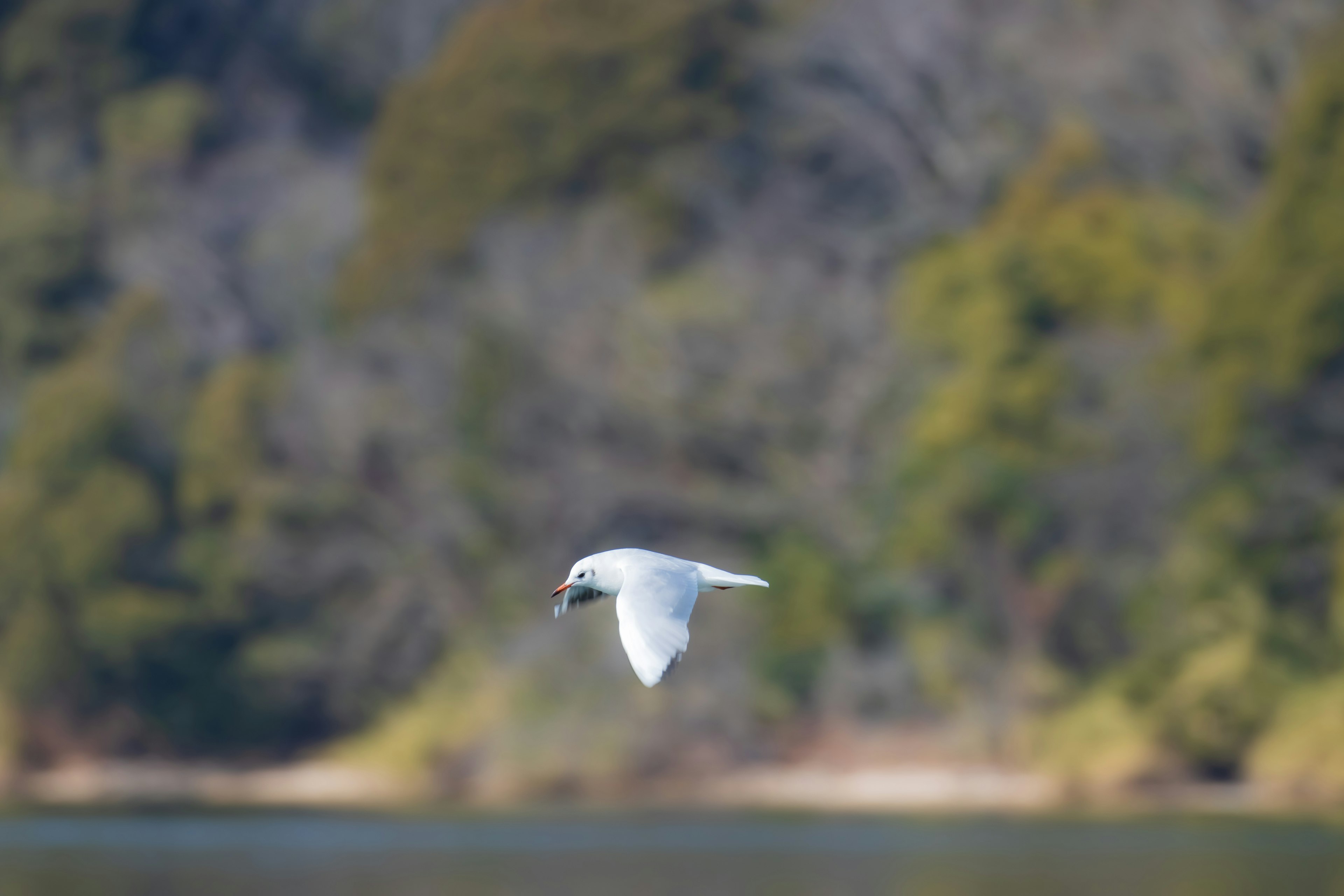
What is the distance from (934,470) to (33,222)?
1575 centimetres

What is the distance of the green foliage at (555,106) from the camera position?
30.2 m

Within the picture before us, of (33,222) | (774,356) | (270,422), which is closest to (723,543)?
(774,356)

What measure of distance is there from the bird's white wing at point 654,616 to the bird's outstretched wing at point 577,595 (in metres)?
0.48

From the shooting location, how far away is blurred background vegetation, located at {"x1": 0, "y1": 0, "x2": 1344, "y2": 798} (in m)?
24.4

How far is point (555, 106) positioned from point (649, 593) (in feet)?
73.0

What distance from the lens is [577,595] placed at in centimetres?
979

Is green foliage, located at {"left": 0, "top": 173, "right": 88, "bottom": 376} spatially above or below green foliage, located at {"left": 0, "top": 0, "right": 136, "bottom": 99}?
below

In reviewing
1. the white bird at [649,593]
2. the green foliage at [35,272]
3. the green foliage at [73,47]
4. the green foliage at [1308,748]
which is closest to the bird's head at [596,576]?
the white bird at [649,593]

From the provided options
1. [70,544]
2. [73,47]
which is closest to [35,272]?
[73,47]

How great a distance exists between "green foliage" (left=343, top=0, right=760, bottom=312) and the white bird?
67.7ft

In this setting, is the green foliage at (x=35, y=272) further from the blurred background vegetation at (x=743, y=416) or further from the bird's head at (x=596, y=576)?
the bird's head at (x=596, y=576)

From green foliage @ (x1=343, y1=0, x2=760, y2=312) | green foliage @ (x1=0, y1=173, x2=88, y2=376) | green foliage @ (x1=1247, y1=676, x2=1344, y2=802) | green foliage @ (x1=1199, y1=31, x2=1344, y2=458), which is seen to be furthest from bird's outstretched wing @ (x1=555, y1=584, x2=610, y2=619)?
green foliage @ (x1=0, y1=173, x2=88, y2=376)

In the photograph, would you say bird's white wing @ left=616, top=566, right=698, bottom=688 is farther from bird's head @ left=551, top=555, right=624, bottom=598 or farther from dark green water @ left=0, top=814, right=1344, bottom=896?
dark green water @ left=0, top=814, right=1344, bottom=896

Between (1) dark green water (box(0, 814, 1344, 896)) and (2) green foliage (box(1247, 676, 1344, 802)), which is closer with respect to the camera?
(1) dark green water (box(0, 814, 1344, 896))
